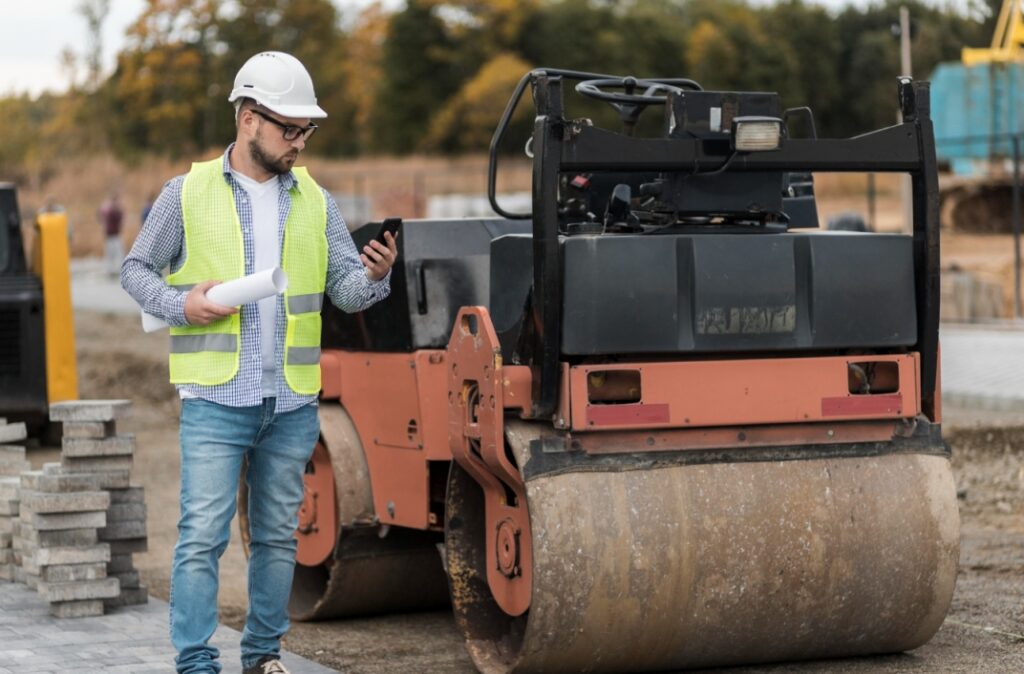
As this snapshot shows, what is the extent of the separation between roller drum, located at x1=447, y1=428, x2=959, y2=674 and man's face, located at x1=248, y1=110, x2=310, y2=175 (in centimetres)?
116

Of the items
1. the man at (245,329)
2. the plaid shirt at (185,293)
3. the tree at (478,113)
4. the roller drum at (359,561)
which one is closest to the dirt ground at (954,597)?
the roller drum at (359,561)

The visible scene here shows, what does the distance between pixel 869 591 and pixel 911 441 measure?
54 centimetres

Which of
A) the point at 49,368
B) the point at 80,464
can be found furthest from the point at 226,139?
the point at 80,464

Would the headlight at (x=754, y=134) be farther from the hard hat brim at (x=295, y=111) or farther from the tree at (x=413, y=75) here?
the tree at (x=413, y=75)

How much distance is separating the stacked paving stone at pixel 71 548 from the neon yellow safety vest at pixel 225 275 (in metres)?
1.74

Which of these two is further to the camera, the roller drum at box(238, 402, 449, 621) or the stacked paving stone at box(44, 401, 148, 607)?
the stacked paving stone at box(44, 401, 148, 607)

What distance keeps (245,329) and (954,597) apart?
11.1ft

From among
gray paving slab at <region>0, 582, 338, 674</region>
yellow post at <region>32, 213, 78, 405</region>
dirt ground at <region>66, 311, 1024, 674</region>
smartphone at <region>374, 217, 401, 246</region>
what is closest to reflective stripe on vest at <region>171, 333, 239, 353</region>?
smartphone at <region>374, 217, 401, 246</region>

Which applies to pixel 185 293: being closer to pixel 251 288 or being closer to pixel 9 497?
pixel 251 288

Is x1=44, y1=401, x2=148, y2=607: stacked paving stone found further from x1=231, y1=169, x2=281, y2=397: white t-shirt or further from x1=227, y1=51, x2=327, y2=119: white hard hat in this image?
x1=227, y1=51, x2=327, y2=119: white hard hat

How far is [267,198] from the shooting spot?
213 inches

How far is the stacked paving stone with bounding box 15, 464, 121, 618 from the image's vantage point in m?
6.84

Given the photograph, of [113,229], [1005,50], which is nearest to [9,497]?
[1005,50]

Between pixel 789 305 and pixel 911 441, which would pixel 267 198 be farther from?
pixel 911 441
